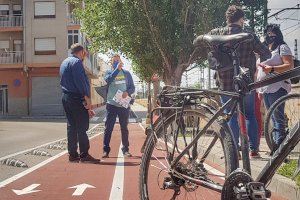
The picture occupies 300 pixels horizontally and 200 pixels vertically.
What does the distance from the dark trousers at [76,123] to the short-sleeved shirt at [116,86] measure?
0.84m

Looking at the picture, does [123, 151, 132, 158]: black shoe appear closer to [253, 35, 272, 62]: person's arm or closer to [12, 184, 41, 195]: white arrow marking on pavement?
[12, 184, 41, 195]: white arrow marking on pavement

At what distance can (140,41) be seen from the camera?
22.6 meters

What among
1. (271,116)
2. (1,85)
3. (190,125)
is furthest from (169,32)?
(1,85)

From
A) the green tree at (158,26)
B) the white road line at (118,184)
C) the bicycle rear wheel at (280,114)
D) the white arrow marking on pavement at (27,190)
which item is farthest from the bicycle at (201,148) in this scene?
the green tree at (158,26)

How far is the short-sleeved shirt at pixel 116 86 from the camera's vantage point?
9292 millimetres

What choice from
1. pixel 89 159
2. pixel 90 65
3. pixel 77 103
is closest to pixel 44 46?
pixel 90 65

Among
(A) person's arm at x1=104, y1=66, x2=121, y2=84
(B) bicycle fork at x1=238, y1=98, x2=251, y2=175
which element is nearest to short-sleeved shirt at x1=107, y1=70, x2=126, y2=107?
(A) person's arm at x1=104, y1=66, x2=121, y2=84

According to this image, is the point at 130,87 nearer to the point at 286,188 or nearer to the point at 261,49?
the point at 261,49

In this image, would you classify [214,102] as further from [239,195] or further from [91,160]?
[91,160]

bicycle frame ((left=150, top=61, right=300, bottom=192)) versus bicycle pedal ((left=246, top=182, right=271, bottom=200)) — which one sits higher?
bicycle frame ((left=150, top=61, right=300, bottom=192))

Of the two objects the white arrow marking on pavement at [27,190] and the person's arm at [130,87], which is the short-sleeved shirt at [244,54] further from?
the person's arm at [130,87]

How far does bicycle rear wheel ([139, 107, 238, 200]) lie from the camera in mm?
3478

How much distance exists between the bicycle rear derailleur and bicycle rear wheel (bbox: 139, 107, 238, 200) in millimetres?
162

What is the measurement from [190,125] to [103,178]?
3274 mm
